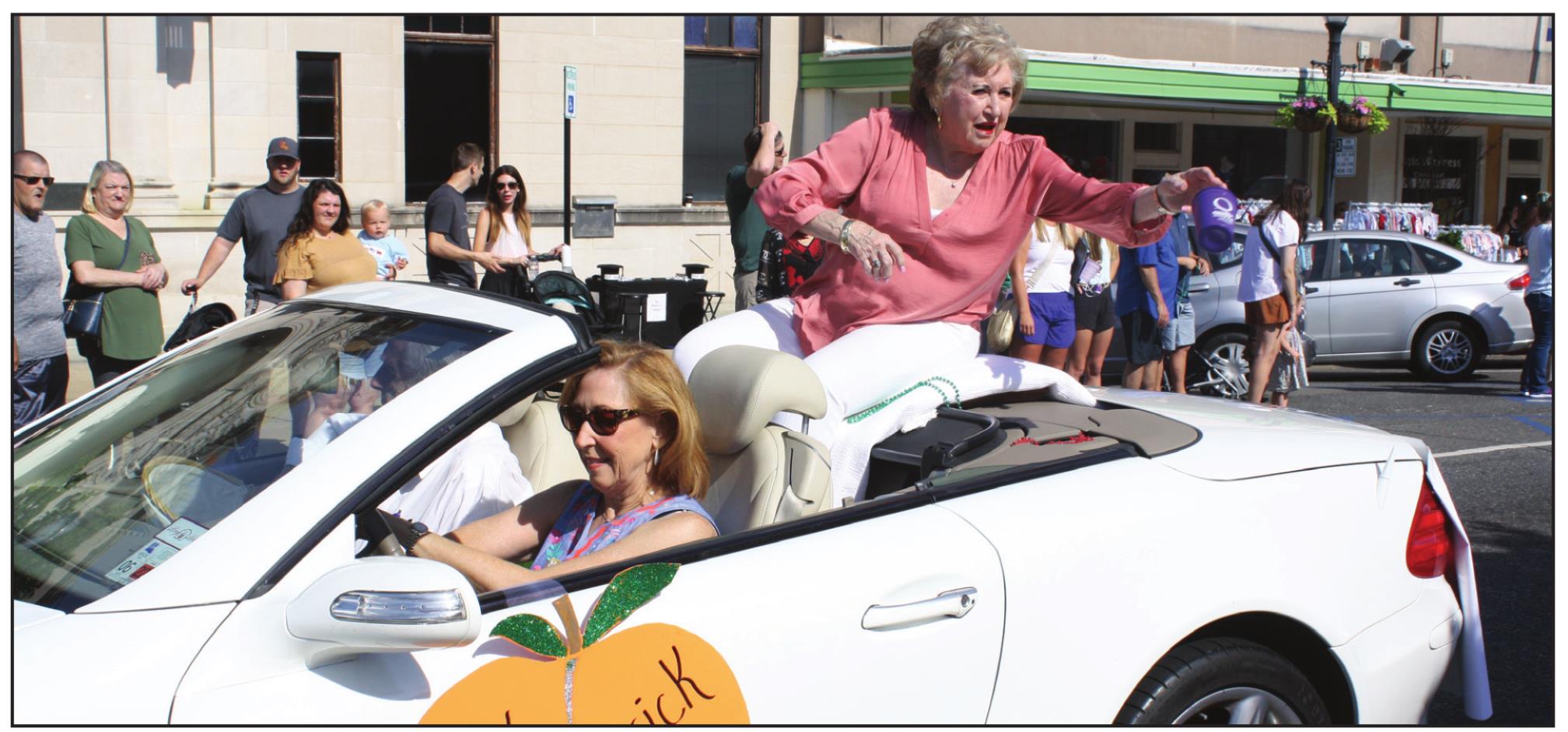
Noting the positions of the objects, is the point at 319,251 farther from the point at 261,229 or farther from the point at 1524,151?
the point at 1524,151

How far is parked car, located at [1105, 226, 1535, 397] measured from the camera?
1158 centimetres

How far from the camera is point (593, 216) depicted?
15359 mm

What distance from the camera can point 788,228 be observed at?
12.0 ft

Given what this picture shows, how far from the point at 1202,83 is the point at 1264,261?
9257 mm

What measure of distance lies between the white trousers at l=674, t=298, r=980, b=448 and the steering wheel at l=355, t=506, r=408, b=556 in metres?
1.18

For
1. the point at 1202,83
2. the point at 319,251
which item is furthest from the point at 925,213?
the point at 1202,83

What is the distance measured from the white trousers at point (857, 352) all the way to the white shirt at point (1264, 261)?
18.9ft

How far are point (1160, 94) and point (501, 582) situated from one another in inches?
639

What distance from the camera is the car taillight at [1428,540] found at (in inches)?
120

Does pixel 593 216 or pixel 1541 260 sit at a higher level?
pixel 593 216

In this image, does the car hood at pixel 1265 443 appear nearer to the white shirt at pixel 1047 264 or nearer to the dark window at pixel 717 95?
the white shirt at pixel 1047 264

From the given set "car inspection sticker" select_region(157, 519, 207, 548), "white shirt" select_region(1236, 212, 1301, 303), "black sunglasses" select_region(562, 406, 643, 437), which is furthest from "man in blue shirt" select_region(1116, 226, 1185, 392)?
"car inspection sticker" select_region(157, 519, 207, 548)

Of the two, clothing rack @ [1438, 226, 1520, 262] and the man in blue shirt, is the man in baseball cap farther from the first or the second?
clothing rack @ [1438, 226, 1520, 262]

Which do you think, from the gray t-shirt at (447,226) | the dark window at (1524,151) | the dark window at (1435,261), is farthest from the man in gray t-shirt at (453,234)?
the dark window at (1524,151)
